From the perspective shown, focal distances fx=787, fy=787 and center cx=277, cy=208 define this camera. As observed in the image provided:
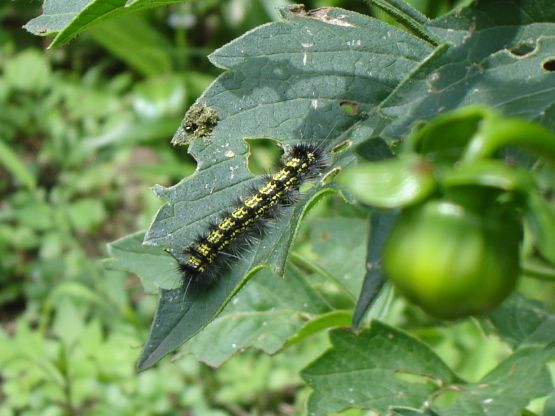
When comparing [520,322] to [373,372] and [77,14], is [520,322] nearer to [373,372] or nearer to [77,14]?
[373,372]

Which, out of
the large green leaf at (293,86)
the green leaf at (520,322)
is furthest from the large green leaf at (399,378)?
the large green leaf at (293,86)

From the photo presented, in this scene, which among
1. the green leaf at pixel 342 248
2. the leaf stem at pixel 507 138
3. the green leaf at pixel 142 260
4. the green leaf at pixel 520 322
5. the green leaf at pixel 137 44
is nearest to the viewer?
the leaf stem at pixel 507 138

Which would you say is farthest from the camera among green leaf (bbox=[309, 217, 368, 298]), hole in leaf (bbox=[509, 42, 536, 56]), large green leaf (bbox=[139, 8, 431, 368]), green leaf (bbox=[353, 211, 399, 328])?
green leaf (bbox=[309, 217, 368, 298])

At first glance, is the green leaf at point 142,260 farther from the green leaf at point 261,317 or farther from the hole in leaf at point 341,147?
the hole in leaf at point 341,147

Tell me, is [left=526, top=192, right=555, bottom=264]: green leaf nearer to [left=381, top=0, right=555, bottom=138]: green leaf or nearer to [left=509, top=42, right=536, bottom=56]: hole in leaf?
[left=381, top=0, right=555, bottom=138]: green leaf

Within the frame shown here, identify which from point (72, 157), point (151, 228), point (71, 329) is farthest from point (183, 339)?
point (72, 157)

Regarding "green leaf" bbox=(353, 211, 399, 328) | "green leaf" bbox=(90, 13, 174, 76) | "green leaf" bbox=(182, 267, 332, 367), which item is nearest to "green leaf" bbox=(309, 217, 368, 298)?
"green leaf" bbox=(182, 267, 332, 367)

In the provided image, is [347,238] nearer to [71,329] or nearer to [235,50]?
[235,50]
